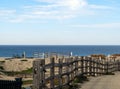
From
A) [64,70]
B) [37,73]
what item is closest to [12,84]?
[37,73]

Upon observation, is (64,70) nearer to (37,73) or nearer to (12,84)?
(12,84)

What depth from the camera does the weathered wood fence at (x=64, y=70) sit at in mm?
16000

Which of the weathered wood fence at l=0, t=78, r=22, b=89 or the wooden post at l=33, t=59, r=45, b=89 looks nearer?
the wooden post at l=33, t=59, r=45, b=89

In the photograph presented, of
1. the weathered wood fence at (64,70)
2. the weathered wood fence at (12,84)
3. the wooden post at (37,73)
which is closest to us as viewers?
the wooden post at (37,73)

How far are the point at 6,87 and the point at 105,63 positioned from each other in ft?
69.2

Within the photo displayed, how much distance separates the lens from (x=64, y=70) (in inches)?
996

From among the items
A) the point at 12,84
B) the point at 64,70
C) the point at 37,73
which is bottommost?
the point at 12,84

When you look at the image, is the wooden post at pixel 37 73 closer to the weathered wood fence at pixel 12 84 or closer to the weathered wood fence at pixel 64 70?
the weathered wood fence at pixel 64 70

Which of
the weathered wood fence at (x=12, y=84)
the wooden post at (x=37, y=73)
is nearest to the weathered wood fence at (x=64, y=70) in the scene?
the wooden post at (x=37, y=73)

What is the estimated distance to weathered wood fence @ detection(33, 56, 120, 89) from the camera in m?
16.0

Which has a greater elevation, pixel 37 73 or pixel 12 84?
pixel 37 73

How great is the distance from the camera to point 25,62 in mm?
72562

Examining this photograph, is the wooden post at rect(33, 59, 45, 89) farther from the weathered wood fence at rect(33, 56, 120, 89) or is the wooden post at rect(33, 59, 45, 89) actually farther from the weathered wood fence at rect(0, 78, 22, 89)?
the weathered wood fence at rect(0, 78, 22, 89)

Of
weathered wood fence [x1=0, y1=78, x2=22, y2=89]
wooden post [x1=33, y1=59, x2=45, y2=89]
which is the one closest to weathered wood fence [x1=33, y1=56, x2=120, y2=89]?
wooden post [x1=33, y1=59, x2=45, y2=89]
